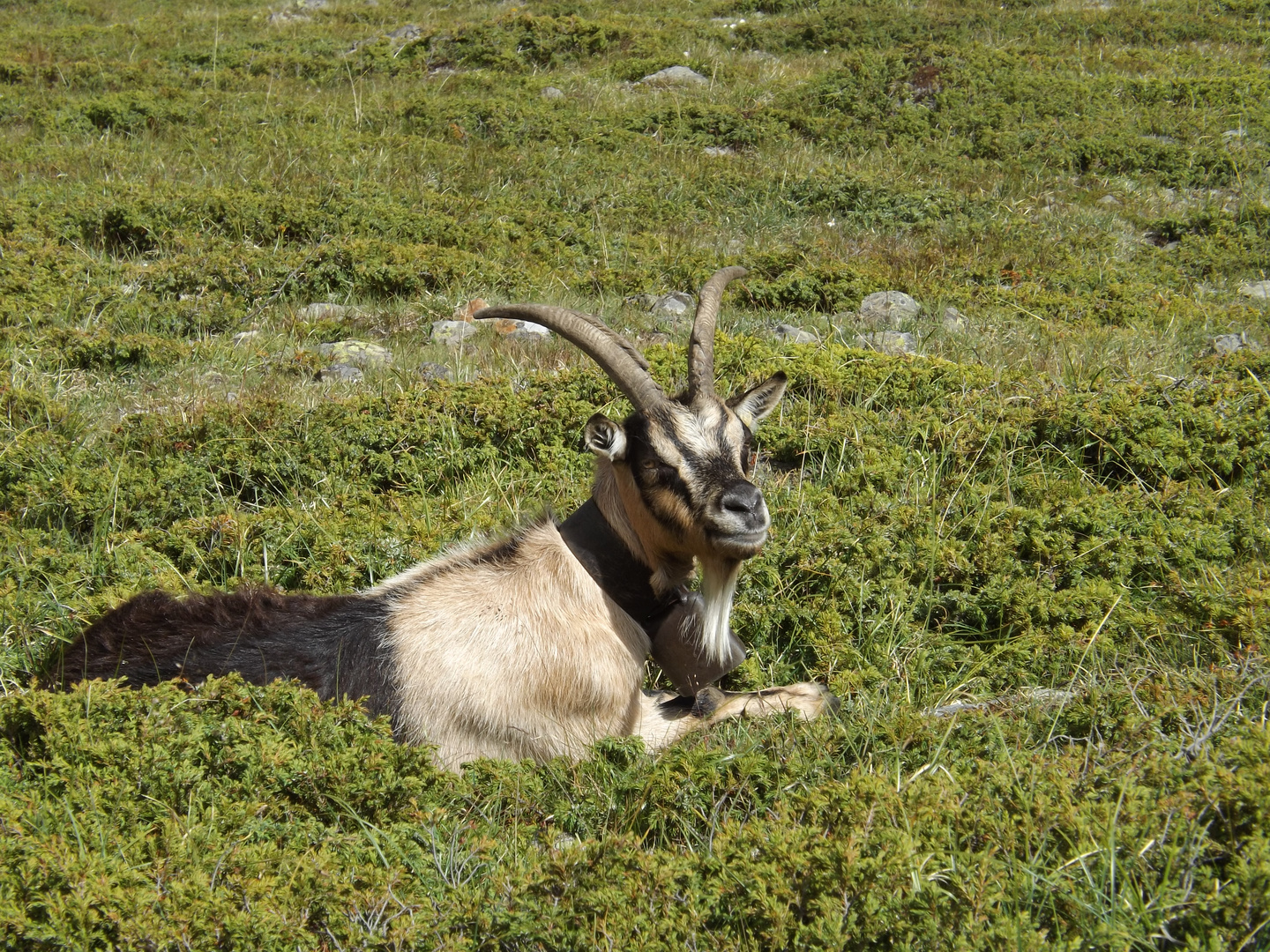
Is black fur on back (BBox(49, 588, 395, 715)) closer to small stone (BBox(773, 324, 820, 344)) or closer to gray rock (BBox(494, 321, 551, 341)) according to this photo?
gray rock (BBox(494, 321, 551, 341))

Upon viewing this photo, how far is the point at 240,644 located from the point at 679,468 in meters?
1.92

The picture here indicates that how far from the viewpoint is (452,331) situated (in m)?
8.00

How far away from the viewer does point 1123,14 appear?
1689 cm

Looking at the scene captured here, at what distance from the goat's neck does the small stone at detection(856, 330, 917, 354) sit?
347 cm

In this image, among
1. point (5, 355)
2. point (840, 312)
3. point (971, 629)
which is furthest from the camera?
point (840, 312)

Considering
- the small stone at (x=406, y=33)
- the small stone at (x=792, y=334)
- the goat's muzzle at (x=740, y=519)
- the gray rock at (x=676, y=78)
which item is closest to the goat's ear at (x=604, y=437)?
the goat's muzzle at (x=740, y=519)

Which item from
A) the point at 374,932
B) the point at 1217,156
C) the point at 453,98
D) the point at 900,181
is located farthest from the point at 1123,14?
the point at 374,932

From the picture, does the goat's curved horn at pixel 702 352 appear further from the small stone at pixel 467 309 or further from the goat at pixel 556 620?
the small stone at pixel 467 309

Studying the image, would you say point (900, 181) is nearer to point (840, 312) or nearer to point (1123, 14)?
point (840, 312)

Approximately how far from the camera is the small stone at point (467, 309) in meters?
8.24

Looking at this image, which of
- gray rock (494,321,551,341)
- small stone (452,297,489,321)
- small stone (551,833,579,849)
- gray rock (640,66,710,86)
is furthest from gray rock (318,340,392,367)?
gray rock (640,66,710,86)

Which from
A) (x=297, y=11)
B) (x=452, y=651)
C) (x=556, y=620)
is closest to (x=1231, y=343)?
(x=556, y=620)

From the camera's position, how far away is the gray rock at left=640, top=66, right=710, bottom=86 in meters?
14.7

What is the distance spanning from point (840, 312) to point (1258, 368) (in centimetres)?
314
